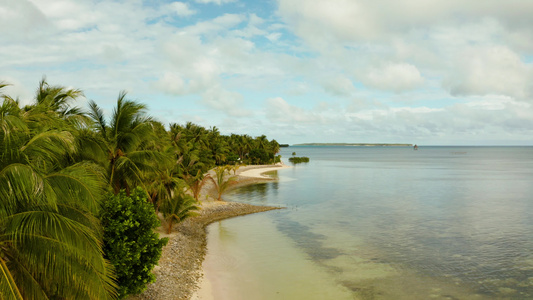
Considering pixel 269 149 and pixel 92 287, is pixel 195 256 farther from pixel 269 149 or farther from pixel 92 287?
pixel 269 149

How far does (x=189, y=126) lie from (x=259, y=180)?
1682cm

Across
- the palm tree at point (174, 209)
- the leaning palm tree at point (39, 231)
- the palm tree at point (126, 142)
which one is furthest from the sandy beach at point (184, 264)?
the leaning palm tree at point (39, 231)

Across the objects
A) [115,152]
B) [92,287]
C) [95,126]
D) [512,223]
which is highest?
[95,126]

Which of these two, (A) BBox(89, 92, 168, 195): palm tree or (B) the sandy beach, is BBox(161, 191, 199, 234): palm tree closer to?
(B) the sandy beach

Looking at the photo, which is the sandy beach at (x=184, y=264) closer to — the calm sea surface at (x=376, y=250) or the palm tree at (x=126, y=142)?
the calm sea surface at (x=376, y=250)

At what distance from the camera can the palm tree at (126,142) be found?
16328mm

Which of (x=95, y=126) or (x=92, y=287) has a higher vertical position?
(x=95, y=126)

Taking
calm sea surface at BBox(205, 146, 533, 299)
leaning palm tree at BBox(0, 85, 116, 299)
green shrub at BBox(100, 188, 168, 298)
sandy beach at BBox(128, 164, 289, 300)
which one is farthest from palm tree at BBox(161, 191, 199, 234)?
leaning palm tree at BBox(0, 85, 116, 299)

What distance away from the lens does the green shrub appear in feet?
40.3

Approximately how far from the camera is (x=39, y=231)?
24.8 feet

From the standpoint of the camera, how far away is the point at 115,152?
1684cm

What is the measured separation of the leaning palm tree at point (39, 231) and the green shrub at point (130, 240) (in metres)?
3.84

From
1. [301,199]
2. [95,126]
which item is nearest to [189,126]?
[301,199]

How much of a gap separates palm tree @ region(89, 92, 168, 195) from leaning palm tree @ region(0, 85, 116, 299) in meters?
7.58
